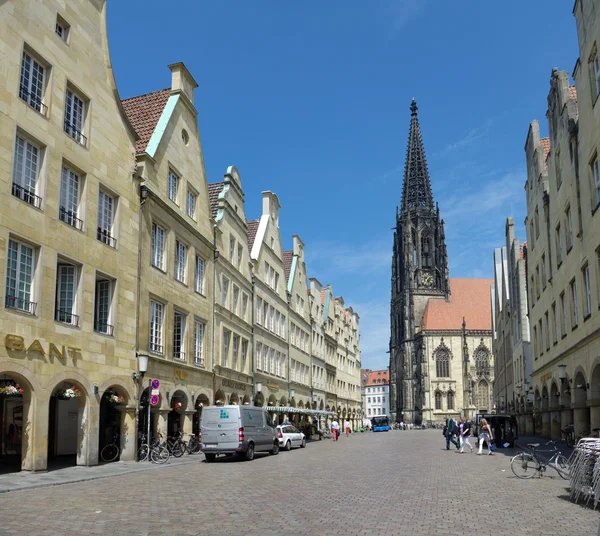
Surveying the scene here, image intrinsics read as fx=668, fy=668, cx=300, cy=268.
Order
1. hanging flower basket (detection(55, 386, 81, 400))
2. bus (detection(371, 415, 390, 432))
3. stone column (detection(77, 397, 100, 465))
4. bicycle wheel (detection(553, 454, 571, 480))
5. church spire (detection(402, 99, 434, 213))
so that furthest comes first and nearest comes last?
church spire (detection(402, 99, 434, 213)), bus (detection(371, 415, 390, 432)), stone column (detection(77, 397, 100, 465)), hanging flower basket (detection(55, 386, 81, 400)), bicycle wheel (detection(553, 454, 571, 480))

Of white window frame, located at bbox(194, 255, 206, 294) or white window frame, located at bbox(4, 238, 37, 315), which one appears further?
white window frame, located at bbox(194, 255, 206, 294)

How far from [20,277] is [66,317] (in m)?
2.44

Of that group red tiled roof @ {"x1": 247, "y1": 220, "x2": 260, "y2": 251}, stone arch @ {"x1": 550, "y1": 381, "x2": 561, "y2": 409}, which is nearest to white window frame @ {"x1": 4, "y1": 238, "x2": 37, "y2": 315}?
stone arch @ {"x1": 550, "y1": 381, "x2": 561, "y2": 409}

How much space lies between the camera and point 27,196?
18.3 meters

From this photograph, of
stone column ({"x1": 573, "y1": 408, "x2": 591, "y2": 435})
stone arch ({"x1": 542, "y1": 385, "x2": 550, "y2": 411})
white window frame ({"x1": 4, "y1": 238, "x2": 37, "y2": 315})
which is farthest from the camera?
stone arch ({"x1": 542, "y1": 385, "x2": 550, "y2": 411})

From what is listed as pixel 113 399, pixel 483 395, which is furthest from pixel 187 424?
pixel 483 395

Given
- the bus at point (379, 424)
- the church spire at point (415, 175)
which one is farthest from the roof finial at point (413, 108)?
the bus at point (379, 424)

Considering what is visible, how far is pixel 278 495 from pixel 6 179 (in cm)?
1048

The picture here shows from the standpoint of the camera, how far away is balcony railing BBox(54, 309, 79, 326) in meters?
19.3

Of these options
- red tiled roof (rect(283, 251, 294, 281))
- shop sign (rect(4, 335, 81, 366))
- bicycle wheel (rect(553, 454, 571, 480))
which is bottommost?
bicycle wheel (rect(553, 454, 571, 480))

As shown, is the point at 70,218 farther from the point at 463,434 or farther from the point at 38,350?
the point at 463,434

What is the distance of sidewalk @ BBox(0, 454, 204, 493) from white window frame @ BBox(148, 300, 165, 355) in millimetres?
4587

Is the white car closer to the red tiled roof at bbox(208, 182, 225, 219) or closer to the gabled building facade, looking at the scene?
the gabled building facade

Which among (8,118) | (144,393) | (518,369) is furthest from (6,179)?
(518,369)
